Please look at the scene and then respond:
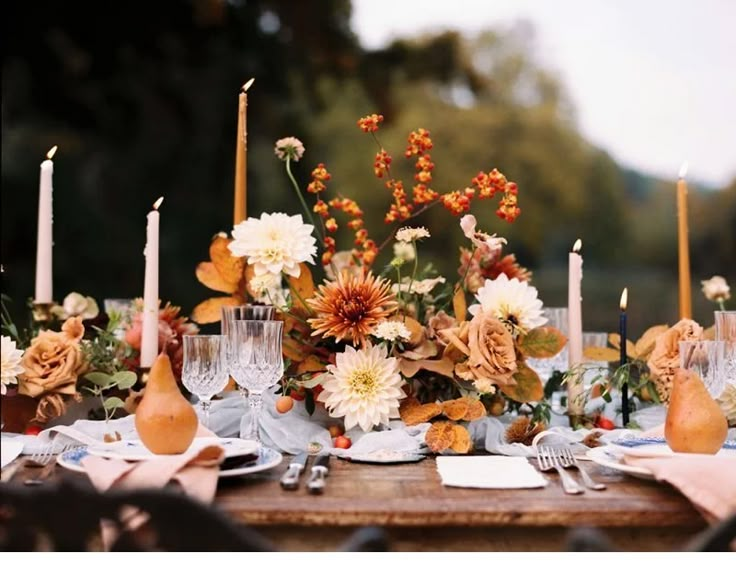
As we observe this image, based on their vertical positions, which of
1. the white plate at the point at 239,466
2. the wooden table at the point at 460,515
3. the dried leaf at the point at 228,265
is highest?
the dried leaf at the point at 228,265

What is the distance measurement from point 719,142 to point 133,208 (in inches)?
116

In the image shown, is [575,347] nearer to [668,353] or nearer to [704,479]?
[668,353]

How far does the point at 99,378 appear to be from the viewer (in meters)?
1.23

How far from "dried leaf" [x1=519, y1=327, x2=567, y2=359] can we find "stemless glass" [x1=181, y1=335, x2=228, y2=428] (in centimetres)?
40

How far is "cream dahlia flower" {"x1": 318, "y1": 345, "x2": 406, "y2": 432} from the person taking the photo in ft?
3.82

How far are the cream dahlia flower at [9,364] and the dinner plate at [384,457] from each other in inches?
17.0

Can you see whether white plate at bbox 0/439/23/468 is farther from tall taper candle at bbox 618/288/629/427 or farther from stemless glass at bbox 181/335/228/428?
tall taper candle at bbox 618/288/629/427

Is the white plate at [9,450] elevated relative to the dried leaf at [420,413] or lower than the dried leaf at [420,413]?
lower

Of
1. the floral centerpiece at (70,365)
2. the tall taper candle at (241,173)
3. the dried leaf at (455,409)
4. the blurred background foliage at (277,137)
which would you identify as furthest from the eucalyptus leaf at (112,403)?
the blurred background foliage at (277,137)

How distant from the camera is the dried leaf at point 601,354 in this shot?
1.36 meters

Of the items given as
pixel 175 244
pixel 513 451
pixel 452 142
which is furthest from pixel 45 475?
pixel 452 142

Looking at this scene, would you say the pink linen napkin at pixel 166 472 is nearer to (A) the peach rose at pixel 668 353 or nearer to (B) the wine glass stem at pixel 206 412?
(B) the wine glass stem at pixel 206 412

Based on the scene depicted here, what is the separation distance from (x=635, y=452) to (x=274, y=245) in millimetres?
→ 526
